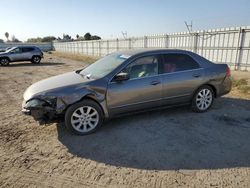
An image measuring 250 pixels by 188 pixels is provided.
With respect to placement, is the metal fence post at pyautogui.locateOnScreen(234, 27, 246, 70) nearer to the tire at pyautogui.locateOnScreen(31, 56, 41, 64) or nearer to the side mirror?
the side mirror

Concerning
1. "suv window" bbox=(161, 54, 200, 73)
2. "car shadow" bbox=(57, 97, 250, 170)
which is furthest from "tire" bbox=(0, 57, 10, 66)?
"suv window" bbox=(161, 54, 200, 73)

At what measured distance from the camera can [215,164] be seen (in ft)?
11.2

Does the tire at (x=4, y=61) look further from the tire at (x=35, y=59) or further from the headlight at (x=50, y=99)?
the headlight at (x=50, y=99)

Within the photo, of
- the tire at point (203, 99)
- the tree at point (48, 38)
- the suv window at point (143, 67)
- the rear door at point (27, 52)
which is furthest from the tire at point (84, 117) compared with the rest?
the tree at point (48, 38)

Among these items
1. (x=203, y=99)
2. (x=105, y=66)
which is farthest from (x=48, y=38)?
(x=203, y=99)

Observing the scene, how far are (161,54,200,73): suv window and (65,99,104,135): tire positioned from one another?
1.68 meters

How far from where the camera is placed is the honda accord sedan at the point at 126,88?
434 cm

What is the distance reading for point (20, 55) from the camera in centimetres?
2148

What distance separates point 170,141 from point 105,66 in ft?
6.91

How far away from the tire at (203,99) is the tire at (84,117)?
90.9 inches

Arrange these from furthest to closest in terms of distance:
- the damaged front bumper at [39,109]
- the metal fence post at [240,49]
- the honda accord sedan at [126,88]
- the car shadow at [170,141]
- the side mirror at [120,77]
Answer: the metal fence post at [240,49], the side mirror at [120,77], the honda accord sedan at [126,88], the damaged front bumper at [39,109], the car shadow at [170,141]

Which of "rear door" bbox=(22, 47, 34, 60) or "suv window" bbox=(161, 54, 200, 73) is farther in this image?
"rear door" bbox=(22, 47, 34, 60)

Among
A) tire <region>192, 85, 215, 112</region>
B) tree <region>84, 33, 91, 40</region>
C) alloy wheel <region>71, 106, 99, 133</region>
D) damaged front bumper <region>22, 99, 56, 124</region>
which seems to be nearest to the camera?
damaged front bumper <region>22, 99, 56, 124</region>

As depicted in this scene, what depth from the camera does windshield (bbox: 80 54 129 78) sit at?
4.82 m
